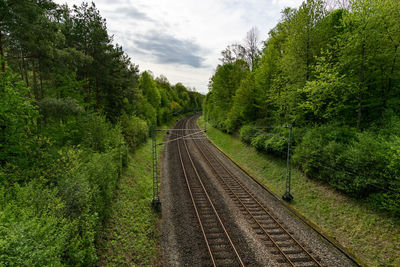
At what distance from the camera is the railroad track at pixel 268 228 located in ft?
33.9

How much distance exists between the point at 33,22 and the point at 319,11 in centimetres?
2327

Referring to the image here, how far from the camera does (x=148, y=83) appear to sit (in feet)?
159

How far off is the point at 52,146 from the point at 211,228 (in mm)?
12438

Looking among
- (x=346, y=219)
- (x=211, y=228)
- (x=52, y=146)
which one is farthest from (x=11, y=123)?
(x=346, y=219)

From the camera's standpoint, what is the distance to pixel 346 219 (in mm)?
12266

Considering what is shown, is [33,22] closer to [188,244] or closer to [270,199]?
[188,244]

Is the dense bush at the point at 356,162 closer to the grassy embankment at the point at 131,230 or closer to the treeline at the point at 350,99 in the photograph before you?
the treeline at the point at 350,99

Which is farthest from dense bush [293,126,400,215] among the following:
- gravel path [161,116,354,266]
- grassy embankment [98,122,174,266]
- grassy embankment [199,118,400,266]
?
grassy embankment [98,122,174,266]

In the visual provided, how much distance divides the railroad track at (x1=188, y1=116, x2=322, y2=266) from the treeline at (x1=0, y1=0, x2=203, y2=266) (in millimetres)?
9563

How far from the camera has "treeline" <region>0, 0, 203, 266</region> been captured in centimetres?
652

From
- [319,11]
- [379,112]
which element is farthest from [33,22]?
[379,112]

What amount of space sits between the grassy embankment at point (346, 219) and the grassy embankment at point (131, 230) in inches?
→ 426

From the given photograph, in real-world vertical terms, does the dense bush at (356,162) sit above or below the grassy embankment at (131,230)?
above

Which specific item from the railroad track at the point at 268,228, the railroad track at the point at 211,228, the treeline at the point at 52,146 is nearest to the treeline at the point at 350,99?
the railroad track at the point at 268,228
